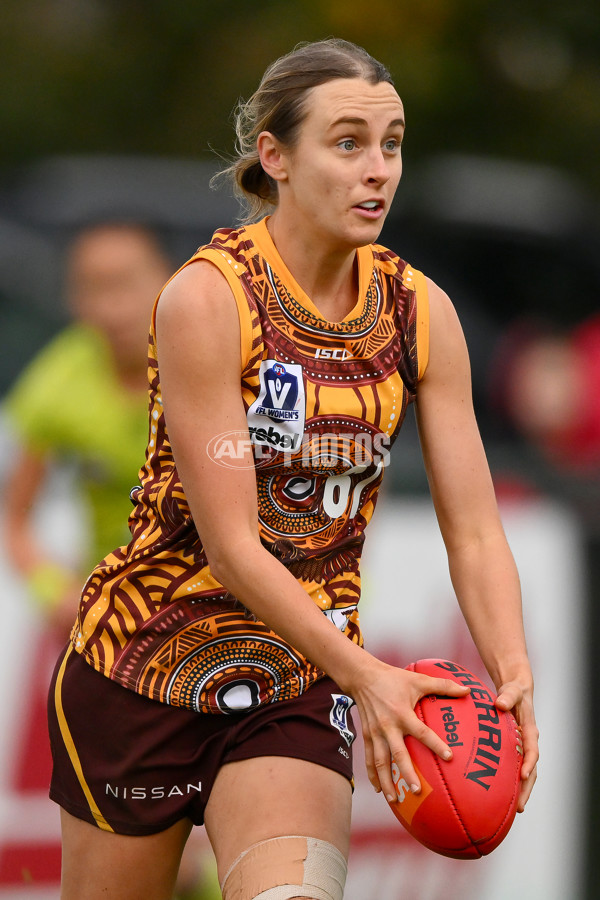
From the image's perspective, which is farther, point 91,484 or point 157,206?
point 157,206

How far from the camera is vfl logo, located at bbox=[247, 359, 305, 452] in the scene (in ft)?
9.87

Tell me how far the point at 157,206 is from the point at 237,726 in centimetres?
701

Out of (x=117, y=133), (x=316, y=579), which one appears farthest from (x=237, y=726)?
(x=117, y=133)

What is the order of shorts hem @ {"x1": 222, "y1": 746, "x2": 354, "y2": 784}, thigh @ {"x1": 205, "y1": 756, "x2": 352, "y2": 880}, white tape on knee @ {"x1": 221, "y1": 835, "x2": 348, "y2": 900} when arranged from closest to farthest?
white tape on knee @ {"x1": 221, "y1": 835, "x2": 348, "y2": 900}, thigh @ {"x1": 205, "y1": 756, "x2": 352, "y2": 880}, shorts hem @ {"x1": 222, "y1": 746, "x2": 354, "y2": 784}

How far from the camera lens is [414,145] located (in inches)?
433

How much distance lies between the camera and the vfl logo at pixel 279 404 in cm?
301

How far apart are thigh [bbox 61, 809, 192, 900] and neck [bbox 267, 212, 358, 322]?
1.24 metres

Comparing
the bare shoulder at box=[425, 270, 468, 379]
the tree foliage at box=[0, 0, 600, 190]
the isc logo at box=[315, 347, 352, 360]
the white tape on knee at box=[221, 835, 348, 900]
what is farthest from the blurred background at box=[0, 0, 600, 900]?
the white tape on knee at box=[221, 835, 348, 900]

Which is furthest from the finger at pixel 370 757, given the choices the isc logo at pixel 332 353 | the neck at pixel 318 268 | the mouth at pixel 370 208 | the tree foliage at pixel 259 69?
the tree foliage at pixel 259 69

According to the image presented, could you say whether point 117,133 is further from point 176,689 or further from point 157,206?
point 176,689

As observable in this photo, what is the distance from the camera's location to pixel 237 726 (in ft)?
10.4

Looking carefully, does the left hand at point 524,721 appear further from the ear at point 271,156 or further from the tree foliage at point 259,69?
the tree foliage at point 259,69

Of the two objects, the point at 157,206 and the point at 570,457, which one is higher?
the point at 157,206

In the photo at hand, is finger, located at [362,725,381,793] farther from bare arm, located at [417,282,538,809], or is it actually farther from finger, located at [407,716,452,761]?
bare arm, located at [417,282,538,809]
